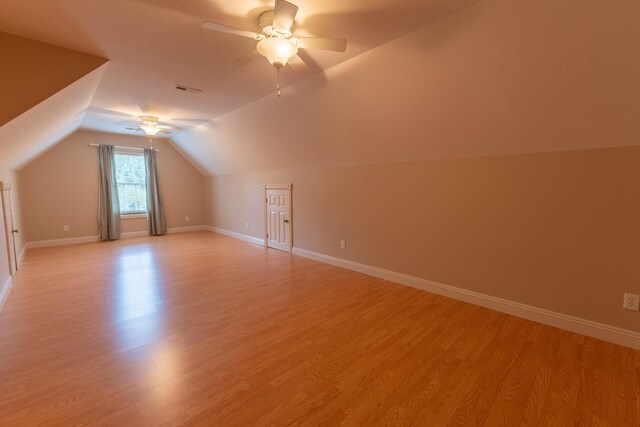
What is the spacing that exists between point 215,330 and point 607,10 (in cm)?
368

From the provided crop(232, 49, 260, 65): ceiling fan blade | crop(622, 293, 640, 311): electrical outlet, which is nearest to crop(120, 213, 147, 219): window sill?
crop(232, 49, 260, 65): ceiling fan blade

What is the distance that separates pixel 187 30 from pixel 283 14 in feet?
3.48

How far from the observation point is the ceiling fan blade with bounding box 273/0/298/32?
1685 millimetres

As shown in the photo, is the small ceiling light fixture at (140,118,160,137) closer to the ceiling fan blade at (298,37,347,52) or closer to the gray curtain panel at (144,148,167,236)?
the gray curtain panel at (144,148,167,236)

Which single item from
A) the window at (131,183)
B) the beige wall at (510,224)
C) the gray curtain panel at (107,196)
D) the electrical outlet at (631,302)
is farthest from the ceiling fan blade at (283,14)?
the window at (131,183)

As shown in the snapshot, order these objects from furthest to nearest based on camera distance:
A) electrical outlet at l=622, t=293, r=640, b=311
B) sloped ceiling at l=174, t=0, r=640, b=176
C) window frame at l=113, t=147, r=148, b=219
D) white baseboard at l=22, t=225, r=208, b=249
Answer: window frame at l=113, t=147, r=148, b=219 → white baseboard at l=22, t=225, r=208, b=249 → electrical outlet at l=622, t=293, r=640, b=311 → sloped ceiling at l=174, t=0, r=640, b=176

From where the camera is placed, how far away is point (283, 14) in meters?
1.78

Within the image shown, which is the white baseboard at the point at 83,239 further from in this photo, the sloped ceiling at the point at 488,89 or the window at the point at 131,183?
the sloped ceiling at the point at 488,89

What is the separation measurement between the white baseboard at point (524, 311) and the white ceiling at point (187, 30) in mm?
2757

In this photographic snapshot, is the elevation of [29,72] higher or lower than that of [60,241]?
higher

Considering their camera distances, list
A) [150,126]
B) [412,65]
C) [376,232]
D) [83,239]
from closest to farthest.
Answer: [412,65] < [376,232] < [150,126] < [83,239]

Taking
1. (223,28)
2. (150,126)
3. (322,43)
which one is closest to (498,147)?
(322,43)

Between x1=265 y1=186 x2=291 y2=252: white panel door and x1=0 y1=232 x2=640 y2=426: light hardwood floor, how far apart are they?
1.99 metres

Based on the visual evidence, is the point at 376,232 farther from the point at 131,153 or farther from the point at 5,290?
the point at 131,153
